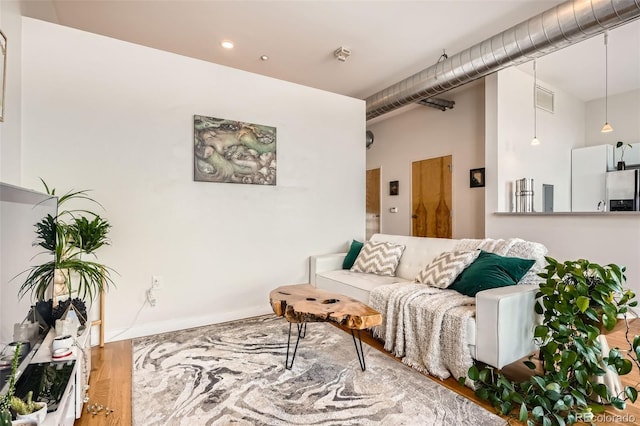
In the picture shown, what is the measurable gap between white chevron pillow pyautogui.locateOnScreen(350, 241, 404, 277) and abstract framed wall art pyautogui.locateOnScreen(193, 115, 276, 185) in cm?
124

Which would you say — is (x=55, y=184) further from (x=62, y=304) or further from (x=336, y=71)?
(x=336, y=71)

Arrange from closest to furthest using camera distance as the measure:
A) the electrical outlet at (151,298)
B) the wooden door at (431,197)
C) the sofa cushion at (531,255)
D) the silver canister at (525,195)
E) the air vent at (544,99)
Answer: the sofa cushion at (531,255), the electrical outlet at (151,298), the silver canister at (525,195), the air vent at (544,99), the wooden door at (431,197)

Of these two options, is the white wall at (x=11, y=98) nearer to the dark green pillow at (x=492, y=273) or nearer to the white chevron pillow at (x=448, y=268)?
the white chevron pillow at (x=448, y=268)

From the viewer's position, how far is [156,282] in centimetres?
286

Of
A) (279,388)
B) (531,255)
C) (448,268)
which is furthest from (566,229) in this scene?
(279,388)

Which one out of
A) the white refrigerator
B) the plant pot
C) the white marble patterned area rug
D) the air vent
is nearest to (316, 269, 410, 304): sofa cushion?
the white marble patterned area rug

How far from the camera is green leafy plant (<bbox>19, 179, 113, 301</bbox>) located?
5.32 feet

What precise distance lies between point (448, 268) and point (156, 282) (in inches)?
97.4

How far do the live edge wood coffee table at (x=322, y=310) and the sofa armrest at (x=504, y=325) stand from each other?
599 millimetres

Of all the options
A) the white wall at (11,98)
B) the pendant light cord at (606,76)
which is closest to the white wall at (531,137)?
the pendant light cord at (606,76)

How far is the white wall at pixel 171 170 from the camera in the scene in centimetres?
251

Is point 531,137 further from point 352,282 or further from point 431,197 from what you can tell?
point 352,282

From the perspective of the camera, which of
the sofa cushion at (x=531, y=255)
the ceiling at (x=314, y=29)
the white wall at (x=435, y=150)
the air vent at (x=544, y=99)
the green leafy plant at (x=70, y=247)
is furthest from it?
the white wall at (x=435, y=150)

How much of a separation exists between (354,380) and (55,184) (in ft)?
8.59
